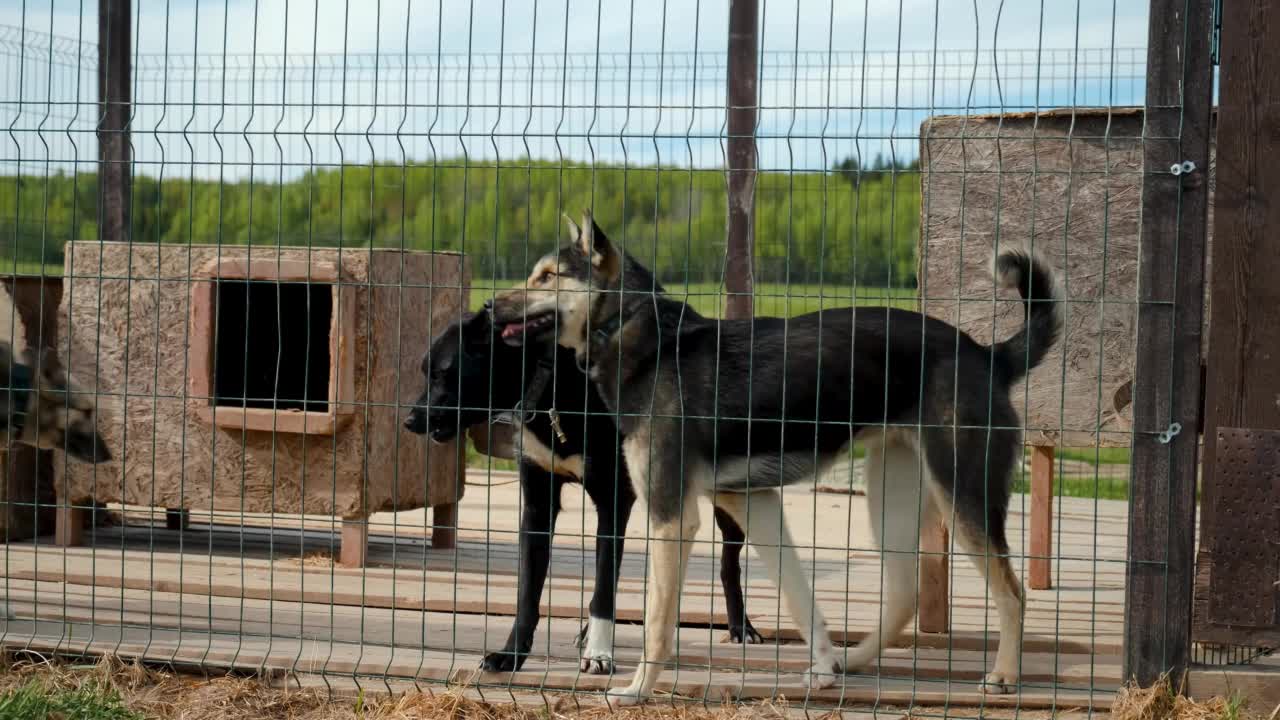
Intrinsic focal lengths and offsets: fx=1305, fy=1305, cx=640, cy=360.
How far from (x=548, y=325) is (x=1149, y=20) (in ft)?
7.71

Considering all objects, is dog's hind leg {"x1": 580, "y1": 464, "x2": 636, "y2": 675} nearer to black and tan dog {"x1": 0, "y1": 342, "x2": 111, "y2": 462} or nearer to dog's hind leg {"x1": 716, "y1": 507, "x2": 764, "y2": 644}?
dog's hind leg {"x1": 716, "y1": 507, "x2": 764, "y2": 644}

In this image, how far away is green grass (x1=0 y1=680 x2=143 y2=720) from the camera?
159 inches

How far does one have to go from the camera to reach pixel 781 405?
4816 millimetres

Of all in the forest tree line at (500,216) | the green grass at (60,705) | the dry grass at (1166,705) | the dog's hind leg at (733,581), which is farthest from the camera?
the forest tree line at (500,216)

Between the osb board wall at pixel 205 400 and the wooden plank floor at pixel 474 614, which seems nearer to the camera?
the wooden plank floor at pixel 474 614

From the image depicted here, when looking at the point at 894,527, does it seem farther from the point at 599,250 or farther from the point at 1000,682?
the point at 599,250

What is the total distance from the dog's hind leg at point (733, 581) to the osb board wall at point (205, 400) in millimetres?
2055

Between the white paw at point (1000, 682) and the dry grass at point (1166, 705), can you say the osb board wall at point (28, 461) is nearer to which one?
the white paw at point (1000, 682)

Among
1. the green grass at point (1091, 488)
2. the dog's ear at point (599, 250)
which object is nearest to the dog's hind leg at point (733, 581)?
the dog's ear at point (599, 250)

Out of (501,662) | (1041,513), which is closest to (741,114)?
(1041,513)

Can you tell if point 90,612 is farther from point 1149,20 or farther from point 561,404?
point 1149,20

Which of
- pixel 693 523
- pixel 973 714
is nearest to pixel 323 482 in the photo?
pixel 693 523

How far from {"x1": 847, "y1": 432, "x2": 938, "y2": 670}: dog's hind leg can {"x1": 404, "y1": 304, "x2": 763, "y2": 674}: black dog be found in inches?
21.3

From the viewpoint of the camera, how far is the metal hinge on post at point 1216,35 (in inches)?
167
